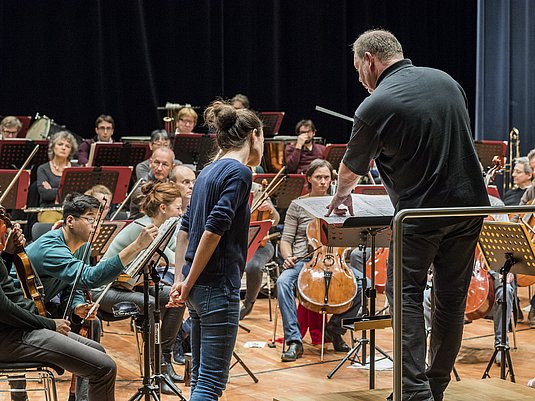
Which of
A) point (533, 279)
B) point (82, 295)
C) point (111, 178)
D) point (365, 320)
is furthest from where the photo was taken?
point (111, 178)

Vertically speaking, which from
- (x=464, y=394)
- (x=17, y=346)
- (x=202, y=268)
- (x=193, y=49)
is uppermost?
(x=193, y=49)

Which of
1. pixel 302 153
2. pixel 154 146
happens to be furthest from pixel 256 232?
pixel 302 153

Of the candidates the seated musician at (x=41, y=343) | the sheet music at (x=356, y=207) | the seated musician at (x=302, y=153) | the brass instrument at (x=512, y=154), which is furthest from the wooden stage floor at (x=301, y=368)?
the brass instrument at (x=512, y=154)

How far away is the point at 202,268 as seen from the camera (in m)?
3.13

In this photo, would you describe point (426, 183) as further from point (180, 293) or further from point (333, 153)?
point (333, 153)

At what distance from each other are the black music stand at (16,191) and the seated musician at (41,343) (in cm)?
268

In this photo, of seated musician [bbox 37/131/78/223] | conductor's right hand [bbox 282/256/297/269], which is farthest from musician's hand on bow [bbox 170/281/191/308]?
seated musician [bbox 37/131/78/223]

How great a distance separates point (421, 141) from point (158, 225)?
2.03m

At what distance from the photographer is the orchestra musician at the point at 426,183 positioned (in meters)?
3.06

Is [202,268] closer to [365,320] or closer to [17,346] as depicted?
[17,346]

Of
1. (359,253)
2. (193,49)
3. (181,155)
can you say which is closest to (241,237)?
(359,253)

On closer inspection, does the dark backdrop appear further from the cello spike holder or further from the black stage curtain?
the cello spike holder

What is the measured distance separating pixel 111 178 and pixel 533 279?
319 cm

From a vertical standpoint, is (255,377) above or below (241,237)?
below
